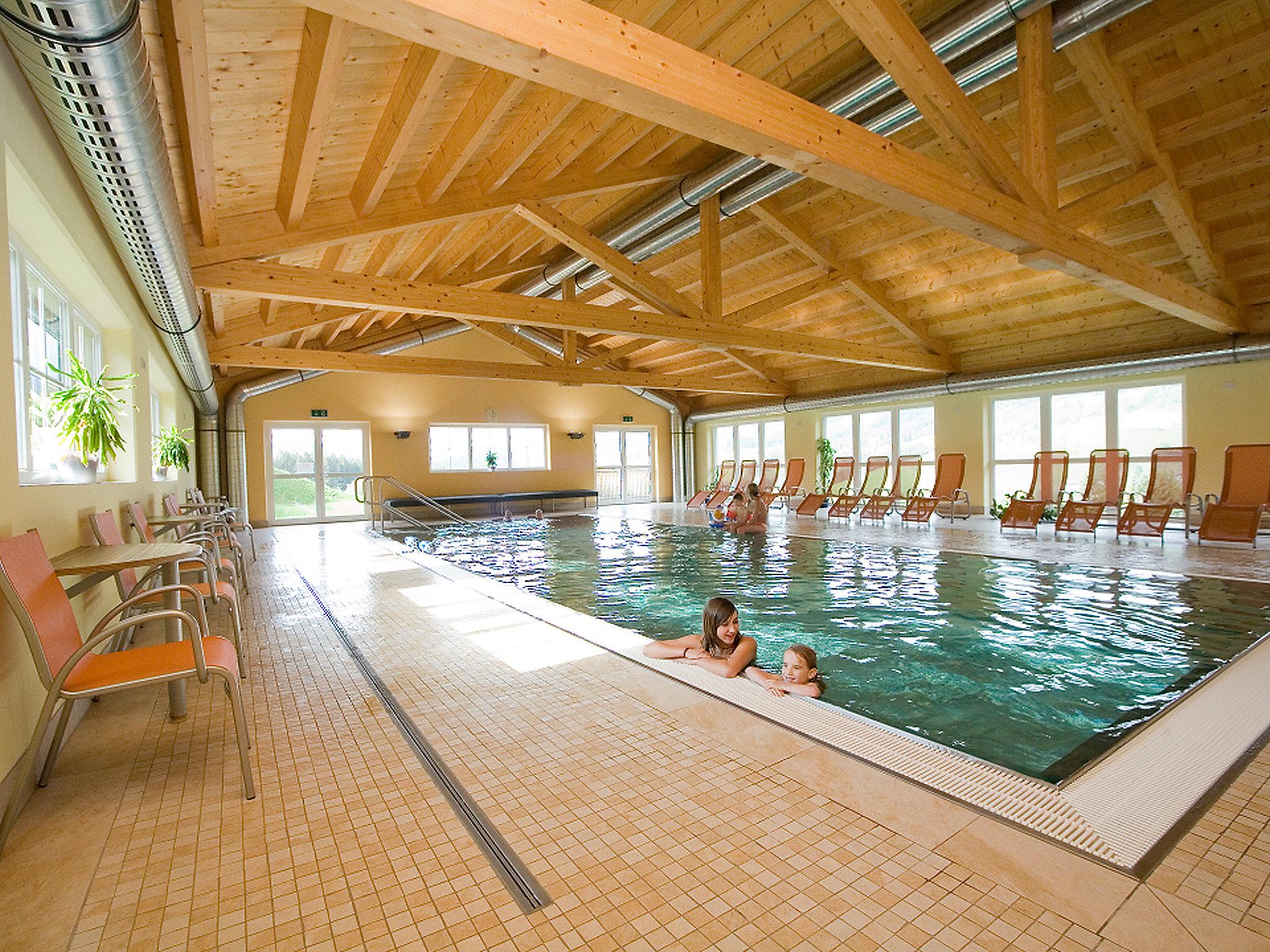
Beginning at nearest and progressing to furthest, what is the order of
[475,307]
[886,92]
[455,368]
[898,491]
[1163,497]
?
[886,92], [475,307], [1163,497], [455,368], [898,491]

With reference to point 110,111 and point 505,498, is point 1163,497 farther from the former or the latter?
point 505,498

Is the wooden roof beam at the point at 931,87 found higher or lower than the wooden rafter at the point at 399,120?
lower

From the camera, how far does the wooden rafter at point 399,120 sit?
372 centimetres

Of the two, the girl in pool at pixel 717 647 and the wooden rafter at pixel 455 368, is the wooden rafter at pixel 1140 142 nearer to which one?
the girl in pool at pixel 717 647

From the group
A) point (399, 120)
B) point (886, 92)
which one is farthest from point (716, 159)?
point (399, 120)

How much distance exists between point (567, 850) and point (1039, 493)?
10.2 m

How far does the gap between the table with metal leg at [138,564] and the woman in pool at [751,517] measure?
7309 millimetres

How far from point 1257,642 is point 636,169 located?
6066mm

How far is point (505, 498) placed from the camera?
14.3 metres

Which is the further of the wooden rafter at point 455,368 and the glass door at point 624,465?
the glass door at point 624,465

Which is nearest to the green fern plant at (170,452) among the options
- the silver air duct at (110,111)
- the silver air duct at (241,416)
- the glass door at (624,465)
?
the silver air duct at (110,111)

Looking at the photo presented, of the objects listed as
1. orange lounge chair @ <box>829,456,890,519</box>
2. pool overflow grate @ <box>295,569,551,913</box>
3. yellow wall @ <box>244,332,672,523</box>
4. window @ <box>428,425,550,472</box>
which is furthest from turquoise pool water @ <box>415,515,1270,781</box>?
window @ <box>428,425,550,472</box>

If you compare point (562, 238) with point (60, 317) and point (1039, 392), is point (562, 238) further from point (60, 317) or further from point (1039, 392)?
point (1039, 392)

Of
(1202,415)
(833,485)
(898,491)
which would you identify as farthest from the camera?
(833,485)
